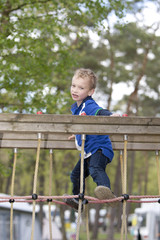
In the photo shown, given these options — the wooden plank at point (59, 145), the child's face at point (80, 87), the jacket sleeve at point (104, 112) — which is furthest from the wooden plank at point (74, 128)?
the wooden plank at point (59, 145)

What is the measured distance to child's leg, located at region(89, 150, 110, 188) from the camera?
426cm

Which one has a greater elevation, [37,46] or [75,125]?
[37,46]

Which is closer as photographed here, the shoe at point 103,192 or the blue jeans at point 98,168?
the shoe at point 103,192

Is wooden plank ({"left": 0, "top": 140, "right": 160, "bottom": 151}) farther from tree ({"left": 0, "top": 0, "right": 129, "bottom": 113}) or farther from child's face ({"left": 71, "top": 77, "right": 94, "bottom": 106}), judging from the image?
tree ({"left": 0, "top": 0, "right": 129, "bottom": 113})

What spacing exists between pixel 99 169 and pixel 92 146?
266 mm

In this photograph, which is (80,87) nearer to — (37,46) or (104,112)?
(104,112)

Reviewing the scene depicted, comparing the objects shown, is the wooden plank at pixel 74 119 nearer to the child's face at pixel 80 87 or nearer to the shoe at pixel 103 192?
the shoe at pixel 103 192

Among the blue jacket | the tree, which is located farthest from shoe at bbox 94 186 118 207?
the tree

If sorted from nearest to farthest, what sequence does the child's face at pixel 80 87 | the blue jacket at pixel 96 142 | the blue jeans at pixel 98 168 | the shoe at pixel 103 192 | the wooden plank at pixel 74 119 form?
1. the wooden plank at pixel 74 119
2. the shoe at pixel 103 192
3. the blue jeans at pixel 98 168
4. the blue jacket at pixel 96 142
5. the child's face at pixel 80 87

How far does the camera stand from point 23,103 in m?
12.2

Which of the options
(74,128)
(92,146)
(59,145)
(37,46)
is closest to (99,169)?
(92,146)

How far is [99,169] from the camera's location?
14.3 ft

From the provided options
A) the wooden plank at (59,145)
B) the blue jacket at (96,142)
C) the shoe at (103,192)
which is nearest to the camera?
the shoe at (103,192)

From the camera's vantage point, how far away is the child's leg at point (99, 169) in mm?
4258
